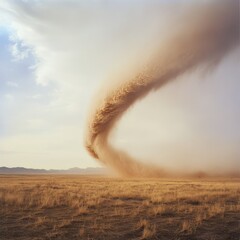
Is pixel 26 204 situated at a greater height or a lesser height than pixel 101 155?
lesser

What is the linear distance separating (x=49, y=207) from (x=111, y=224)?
224 inches

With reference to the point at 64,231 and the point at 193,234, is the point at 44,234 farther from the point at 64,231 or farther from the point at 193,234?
the point at 193,234

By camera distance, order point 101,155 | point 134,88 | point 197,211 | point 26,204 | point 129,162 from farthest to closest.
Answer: point 129,162, point 101,155, point 134,88, point 26,204, point 197,211

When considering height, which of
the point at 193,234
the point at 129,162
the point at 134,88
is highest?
the point at 134,88

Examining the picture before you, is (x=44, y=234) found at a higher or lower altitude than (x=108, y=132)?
lower

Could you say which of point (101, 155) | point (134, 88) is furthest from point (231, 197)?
point (101, 155)

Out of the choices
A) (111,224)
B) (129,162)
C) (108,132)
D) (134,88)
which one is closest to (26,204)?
(111,224)

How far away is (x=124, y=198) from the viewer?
25.4m


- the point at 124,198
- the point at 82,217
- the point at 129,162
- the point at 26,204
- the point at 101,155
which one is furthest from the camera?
the point at 129,162

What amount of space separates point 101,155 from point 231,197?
1443 inches

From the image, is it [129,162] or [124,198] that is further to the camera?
[129,162]

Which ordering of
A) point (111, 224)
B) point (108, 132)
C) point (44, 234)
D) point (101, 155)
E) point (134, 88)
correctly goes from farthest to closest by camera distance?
point (101, 155) < point (108, 132) < point (134, 88) < point (111, 224) < point (44, 234)

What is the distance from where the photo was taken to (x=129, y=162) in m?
74.7

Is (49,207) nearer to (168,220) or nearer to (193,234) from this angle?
(168,220)
